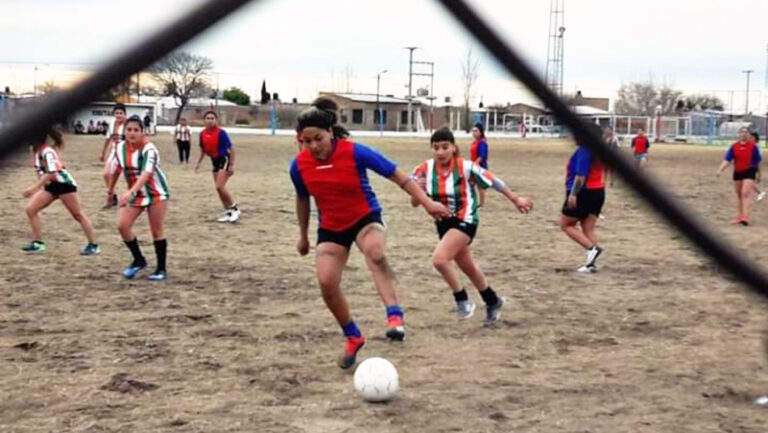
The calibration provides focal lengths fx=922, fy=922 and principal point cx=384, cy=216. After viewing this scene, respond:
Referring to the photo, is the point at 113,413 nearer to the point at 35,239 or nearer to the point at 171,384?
the point at 171,384

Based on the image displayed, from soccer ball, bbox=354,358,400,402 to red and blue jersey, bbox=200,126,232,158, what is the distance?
10.7 meters

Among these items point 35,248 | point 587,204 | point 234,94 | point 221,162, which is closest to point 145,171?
point 234,94

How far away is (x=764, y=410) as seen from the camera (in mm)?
5539

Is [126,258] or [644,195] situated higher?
[644,195]

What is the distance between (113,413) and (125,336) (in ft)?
6.42

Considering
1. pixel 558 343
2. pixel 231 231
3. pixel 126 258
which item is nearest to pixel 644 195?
pixel 558 343

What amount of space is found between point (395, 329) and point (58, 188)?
6161 millimetres

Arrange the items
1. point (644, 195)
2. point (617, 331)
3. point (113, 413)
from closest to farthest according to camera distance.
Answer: point (644, 195), point (113, 413), point (617, 331)

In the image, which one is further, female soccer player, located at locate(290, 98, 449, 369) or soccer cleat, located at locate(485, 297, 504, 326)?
soccer cleat, located at locate(485, 297, 504, 326)

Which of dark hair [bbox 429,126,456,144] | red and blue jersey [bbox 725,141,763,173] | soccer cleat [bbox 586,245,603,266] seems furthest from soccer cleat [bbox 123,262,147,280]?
red and blue jersey [bbox 725,141,763,173]

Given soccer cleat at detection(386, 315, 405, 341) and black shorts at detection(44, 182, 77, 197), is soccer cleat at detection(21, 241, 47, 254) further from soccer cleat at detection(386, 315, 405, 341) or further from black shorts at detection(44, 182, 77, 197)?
soccer cleat at detection(386, 315, 405, 341)

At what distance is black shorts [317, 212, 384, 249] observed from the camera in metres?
6.71

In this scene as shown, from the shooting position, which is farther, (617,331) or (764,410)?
(617,331)

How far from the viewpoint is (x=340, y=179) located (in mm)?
6645
